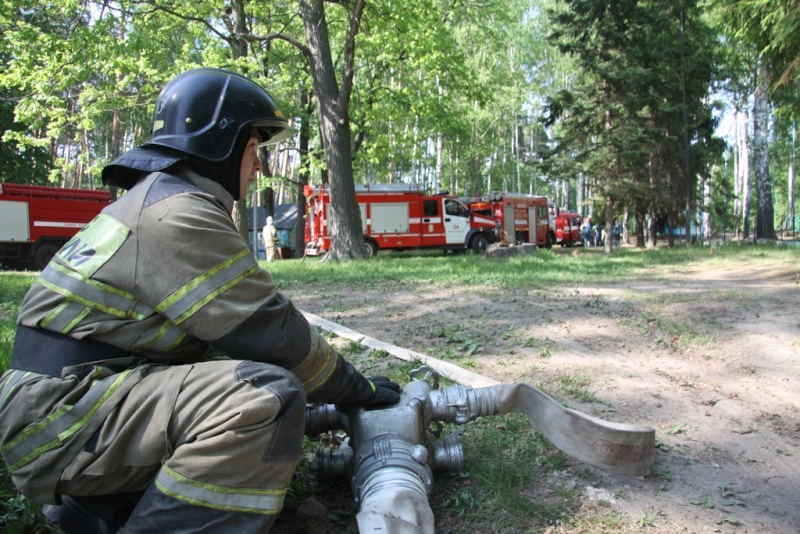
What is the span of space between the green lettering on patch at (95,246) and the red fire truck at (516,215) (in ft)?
73.5

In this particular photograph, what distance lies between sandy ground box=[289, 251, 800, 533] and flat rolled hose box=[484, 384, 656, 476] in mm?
84

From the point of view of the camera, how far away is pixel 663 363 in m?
4.42

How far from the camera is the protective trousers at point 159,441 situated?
158 cm

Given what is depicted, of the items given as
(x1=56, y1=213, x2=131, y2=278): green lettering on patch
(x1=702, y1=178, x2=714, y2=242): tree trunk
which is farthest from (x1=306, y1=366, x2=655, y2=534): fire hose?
(x1=702, y1=178, x2=714, y2=242): tree trunk

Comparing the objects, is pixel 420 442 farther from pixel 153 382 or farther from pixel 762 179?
pixel 762 179

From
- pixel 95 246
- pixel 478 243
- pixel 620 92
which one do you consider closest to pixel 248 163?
pixel 95 246

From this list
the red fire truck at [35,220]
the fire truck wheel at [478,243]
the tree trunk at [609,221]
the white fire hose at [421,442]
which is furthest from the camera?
the fire truck wheel at [478,243]

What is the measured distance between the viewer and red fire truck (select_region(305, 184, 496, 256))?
21.7 meters

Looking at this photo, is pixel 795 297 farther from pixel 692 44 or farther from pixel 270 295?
pixel 692 44

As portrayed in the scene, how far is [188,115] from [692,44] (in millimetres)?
23700

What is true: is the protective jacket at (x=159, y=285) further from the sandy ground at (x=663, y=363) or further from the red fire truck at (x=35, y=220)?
the red fire truck at (x=35, y=220)

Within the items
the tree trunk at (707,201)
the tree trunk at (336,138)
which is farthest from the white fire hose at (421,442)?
the tree trunk at (707,201)

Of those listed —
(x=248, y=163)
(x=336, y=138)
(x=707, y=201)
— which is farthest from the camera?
(x=707, y=201)

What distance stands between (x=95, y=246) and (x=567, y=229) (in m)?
33.7
